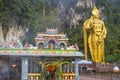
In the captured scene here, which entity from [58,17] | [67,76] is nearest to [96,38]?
[58,17]

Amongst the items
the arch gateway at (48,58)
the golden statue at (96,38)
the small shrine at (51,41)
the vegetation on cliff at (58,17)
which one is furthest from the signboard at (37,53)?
the golden statue at (96,38)

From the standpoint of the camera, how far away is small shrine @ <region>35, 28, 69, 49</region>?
1677 centimetres

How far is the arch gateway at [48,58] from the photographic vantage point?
15.7 metres

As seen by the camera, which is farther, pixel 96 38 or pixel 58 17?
pixel 58 17

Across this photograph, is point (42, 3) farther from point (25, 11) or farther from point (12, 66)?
point (12, 66)

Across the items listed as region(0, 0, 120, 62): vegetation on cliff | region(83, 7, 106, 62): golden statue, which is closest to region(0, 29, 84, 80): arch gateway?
region(0, 0, 120, 62): vegetation on cliff

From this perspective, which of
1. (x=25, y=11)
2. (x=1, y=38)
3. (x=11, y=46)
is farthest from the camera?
(x=25, y=11)

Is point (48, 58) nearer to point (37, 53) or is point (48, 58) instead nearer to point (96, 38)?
point (37, 53)

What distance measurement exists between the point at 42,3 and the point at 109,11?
1085cm

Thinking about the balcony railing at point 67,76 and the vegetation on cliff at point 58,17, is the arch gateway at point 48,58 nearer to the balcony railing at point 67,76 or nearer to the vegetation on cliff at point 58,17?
the balcony railing at point 67,76

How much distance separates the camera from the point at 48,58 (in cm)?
1641

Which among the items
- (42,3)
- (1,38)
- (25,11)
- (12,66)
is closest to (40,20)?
(42,3)

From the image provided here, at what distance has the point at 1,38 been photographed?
104ft

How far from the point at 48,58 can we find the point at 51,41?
0.94m
